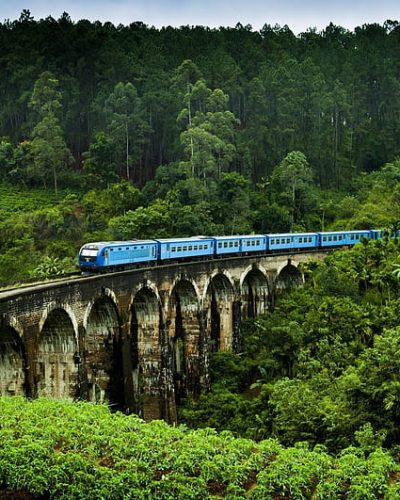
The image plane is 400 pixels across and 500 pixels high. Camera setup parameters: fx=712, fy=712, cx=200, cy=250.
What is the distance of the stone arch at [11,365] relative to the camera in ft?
59.9

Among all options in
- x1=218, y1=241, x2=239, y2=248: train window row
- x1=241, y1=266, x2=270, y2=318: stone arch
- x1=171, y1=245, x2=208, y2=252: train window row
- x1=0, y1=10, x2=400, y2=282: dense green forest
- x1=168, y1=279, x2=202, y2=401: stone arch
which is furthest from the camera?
x1=0, y1=10, x2=400, y2=282: dense green forest

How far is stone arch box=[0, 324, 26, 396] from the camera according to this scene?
1825 centimetres

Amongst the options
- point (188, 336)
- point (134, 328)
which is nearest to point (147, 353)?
point (134, 328)

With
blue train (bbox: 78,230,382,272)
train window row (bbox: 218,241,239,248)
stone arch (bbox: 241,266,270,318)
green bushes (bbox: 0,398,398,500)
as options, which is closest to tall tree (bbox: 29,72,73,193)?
blue train (bbox: 78,230,382,272)

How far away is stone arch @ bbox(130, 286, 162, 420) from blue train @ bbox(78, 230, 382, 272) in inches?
72.3

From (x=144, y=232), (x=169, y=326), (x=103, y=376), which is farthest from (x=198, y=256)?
(x=144, y=232)

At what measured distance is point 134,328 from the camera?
1117 inches

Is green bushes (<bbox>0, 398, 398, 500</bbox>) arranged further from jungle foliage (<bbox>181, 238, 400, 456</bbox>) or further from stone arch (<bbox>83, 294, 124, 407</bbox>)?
stone arch (<bbox>83, 294, 124, 407</bbox>)

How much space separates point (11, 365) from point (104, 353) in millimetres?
6829

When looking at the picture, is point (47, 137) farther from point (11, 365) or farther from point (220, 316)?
point (11, 365)

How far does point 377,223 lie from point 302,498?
40.5m

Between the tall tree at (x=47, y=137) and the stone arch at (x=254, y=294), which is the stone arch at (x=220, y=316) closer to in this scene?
the stone arch at (x=254, y=294)

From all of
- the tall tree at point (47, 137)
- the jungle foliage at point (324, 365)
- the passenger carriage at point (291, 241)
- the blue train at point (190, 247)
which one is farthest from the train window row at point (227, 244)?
the tall tree at point (47, 137)

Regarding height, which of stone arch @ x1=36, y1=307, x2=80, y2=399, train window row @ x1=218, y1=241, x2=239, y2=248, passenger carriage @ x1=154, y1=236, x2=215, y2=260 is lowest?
stone arch @ x1=36, y1=307, x2=80, y2=399
